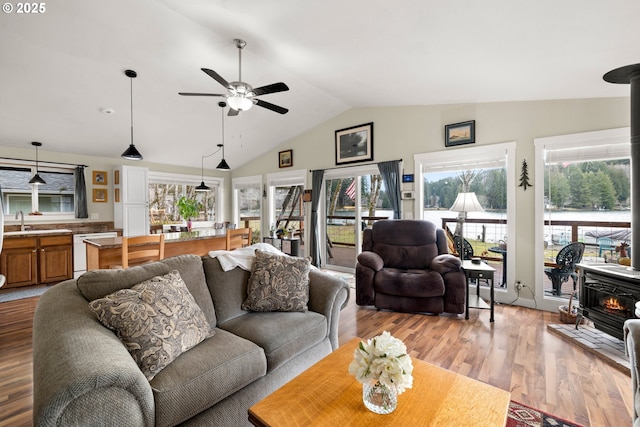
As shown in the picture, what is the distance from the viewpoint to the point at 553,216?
3451mm

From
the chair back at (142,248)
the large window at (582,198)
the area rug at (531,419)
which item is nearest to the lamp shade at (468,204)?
the large window at (582,198)

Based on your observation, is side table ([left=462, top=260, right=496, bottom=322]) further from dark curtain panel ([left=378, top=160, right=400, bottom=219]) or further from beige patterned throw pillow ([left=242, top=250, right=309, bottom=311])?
beige patterned throw pillow ([left=242, top=250, right=309, bottom=311])

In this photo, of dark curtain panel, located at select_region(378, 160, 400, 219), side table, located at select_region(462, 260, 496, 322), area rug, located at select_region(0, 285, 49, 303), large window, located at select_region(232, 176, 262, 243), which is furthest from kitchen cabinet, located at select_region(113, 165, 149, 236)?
side table, located at select_region(462, 260, 496, 322)

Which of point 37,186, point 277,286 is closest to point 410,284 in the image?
point 277,286

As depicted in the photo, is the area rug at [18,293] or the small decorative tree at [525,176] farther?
the area rug at [18,293]

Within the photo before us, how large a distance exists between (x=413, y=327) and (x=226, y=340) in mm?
2036

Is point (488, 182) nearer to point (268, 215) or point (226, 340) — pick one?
point (226, 340)

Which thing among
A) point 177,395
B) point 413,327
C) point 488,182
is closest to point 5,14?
point 177,395

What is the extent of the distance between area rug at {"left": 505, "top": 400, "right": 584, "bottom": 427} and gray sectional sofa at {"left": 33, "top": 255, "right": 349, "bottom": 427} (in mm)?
1181

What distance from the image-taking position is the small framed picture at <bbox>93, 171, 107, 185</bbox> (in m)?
5.52

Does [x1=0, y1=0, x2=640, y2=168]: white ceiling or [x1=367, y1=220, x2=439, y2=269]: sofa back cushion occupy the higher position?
[x1=0, y1=0, x2=640, y2=168]: white ceiling

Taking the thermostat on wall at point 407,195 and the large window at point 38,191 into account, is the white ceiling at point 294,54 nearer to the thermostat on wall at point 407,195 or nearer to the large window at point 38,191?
the large window at point 38,191

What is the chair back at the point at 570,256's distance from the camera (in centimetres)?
328
